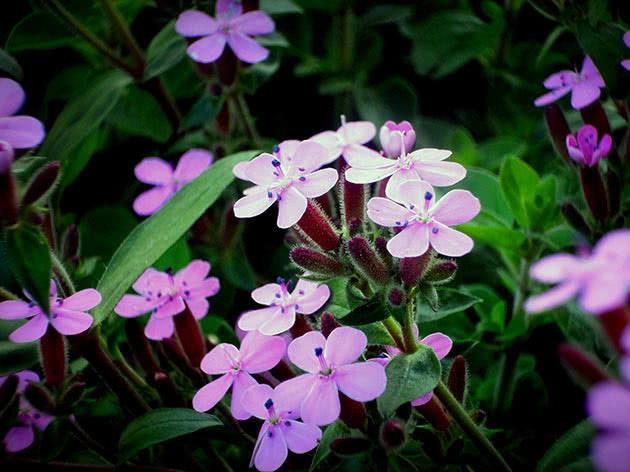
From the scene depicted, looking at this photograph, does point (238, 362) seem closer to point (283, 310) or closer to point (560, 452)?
point (283, 310)

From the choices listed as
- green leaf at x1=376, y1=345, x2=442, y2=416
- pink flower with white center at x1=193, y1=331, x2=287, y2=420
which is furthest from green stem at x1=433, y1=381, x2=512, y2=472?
pink flower with white center at x1=193, y1=331, x2=287, y2=420

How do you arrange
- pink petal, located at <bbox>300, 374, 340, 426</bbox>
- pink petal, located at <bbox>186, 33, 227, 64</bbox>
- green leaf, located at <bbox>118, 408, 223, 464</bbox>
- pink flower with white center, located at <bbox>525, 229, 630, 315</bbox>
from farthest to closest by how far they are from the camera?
pink petal, located at <bbox>186, 33, 227, 64</bbox> < green leaf, located at <bbox>118, 408, 223, 464</bbox> < pink petal, located at <bbox>300, 374, 340, 426</bbox> < pink flower with white center, located at <bbox>525, 229, 630, 315</bbox>

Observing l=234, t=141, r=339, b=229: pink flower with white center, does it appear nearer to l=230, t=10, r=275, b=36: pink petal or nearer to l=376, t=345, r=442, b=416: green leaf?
l=376, t=345, r=442, b=416: green leaf

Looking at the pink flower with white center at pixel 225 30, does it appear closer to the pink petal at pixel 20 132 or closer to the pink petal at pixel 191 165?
the pink petal at pixel 191 165

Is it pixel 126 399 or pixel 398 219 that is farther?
pixel 126 399

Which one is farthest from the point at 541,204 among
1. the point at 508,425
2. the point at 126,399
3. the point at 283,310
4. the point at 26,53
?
the point at 26,53

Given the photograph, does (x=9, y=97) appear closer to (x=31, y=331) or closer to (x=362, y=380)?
(x=31, y=331)
